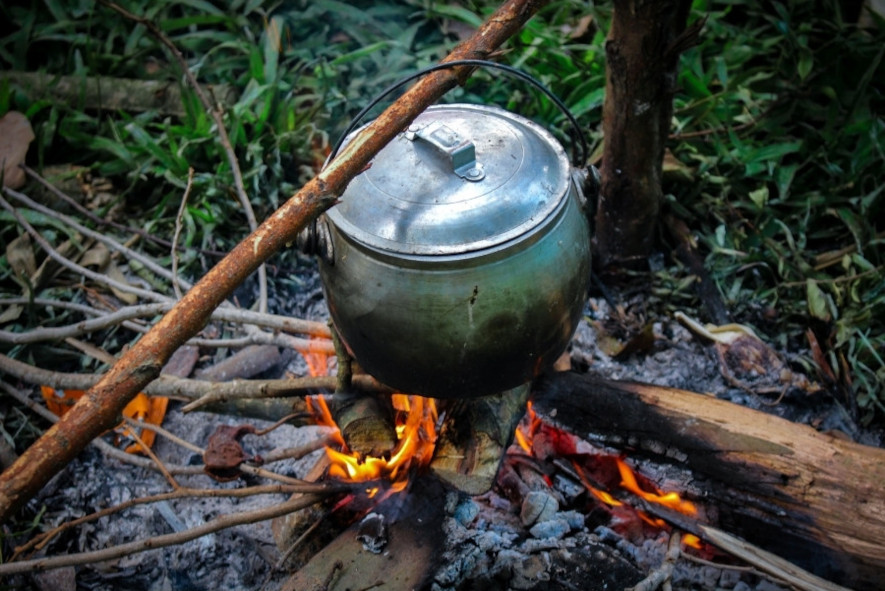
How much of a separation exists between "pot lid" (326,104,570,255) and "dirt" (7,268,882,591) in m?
1.08

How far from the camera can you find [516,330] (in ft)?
6.00

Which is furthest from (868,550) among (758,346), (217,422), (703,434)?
(217,422)

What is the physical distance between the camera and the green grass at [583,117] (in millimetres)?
3141

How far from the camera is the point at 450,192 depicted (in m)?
1.78

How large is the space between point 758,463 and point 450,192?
138 cm

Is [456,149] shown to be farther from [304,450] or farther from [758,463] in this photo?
[758,463]

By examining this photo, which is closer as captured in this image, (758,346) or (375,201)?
(375,201)

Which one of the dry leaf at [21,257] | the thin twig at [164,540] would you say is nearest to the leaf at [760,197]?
the thin twig at [164,540]

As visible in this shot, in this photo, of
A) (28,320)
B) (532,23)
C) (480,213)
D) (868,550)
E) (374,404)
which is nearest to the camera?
(480,213)

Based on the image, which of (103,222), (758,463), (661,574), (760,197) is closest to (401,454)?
(661,574)

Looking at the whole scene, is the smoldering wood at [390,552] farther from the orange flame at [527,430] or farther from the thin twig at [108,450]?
the thin twig at [108,450]

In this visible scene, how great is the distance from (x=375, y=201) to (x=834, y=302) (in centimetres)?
229

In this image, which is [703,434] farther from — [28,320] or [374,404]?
[28,320]

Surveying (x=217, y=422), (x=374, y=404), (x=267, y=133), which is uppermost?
(x=267, y=133)
